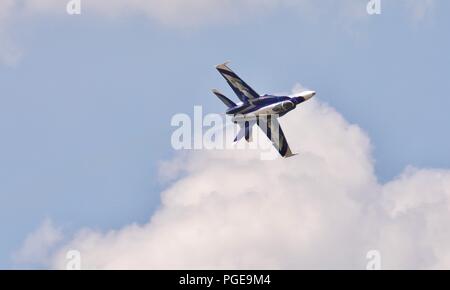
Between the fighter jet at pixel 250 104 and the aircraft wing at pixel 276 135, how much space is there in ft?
4.78

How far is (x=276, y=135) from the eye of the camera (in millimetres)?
155625

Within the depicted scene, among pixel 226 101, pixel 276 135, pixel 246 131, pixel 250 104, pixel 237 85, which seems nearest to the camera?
pixel 250 104

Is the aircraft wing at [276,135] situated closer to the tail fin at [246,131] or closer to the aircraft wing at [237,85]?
the tail fin at [246,131]

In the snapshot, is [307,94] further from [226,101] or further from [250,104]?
[226,101]

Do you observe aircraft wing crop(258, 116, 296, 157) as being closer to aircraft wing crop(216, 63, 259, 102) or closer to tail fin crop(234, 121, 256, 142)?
tail fin crop(234, 121, 256, 142)

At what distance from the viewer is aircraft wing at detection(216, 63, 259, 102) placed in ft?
474

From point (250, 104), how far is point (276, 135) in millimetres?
14396

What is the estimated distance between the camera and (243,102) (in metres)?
144

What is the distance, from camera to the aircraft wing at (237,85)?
14462 cm

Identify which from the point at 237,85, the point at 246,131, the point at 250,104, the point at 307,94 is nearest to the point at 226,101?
the point at 250,104
